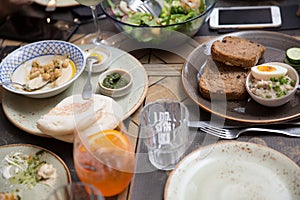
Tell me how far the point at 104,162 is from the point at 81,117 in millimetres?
208

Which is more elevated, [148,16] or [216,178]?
[148,16]

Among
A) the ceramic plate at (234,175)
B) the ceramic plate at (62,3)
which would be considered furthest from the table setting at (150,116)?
the ceramic plate at (62,3)

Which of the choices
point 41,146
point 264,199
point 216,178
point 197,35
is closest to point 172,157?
point 216,178

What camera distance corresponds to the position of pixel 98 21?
5.63 feet

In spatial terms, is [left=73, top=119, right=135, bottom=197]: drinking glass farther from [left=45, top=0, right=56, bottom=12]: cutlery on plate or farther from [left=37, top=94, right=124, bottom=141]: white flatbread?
[left=45, top=0, right=56, bottom=12]: cutlery on plate

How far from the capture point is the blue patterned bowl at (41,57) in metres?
1.26

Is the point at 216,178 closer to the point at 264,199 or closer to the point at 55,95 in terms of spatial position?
the point at 264,199

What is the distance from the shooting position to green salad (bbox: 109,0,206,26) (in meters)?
1.50

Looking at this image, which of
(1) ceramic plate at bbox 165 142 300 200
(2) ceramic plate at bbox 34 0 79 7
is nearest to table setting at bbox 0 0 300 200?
(1) ceramic plate at bbox 165 142 300 200

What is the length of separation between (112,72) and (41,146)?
0.34m

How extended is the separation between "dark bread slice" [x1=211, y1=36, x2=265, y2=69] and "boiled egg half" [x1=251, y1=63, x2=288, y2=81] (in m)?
0.07

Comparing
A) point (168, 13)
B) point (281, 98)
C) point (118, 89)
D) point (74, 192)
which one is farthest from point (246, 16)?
point (74, 192)

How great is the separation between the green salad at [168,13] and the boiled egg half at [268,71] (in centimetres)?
40

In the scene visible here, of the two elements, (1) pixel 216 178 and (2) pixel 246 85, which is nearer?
(1) pixel 216 178
